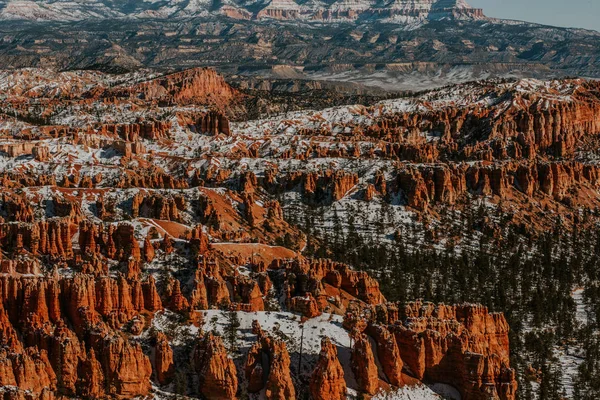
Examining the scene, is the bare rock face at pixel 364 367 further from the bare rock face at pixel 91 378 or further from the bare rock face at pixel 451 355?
the bare rock face at pixel 91 378

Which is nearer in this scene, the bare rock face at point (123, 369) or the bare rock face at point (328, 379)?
the bare rock face at point (123, 369)

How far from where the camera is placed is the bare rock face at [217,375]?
83.9 meters

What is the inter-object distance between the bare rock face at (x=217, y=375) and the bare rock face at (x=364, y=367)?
401 inches

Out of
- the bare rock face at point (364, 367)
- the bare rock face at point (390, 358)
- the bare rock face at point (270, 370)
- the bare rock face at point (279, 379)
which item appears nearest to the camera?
the bare rock face at point (279, 379)

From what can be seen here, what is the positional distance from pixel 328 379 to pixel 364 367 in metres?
3.89

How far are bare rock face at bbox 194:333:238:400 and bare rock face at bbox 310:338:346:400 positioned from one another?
648cm

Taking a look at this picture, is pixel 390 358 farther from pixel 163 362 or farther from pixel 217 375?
pixel 163 362

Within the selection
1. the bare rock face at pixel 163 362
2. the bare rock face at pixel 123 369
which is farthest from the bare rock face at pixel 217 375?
the bare rock face at pixel 123 369

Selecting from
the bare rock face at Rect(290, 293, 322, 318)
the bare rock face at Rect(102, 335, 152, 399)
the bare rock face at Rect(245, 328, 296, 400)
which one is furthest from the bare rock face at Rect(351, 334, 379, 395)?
the bare rock face at Rect(102, 335, 152, 399)

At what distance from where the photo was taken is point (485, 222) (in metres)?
174

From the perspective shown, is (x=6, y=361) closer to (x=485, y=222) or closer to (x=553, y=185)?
(x=485, y=222)

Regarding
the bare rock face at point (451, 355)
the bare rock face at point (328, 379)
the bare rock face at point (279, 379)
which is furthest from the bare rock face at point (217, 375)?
the bare rock face at point (451, 355)

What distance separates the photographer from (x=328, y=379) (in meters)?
83.9

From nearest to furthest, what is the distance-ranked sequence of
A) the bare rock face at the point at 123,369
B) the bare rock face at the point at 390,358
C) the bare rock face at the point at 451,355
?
the bare rock face at the point at 123,369
the bare rock face at the point at 451,355
the bare rock face at the point at 390,358
